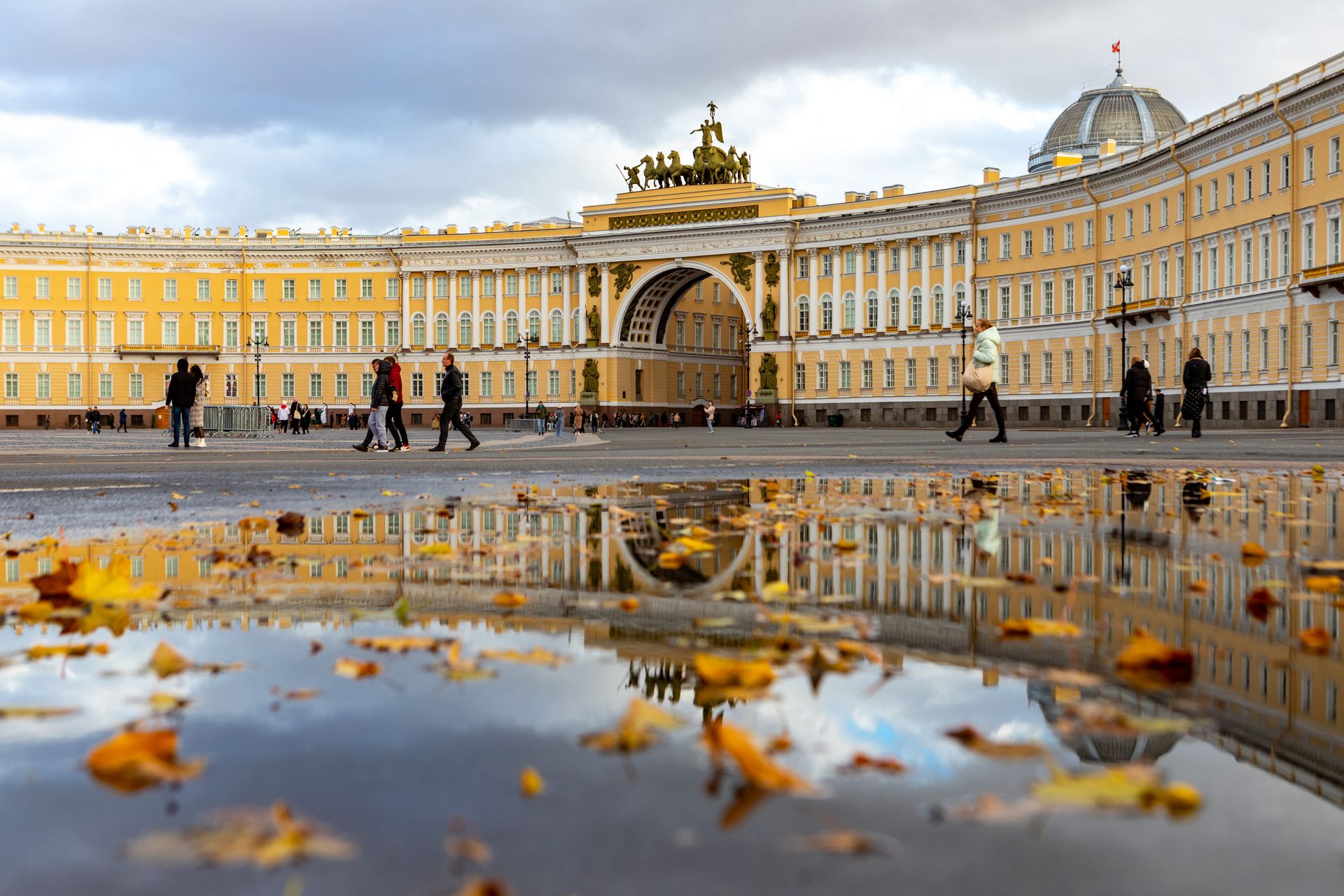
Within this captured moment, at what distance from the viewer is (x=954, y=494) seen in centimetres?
1009

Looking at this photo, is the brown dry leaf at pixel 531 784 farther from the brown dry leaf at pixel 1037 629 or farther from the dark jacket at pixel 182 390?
the dark jacket at pixel 182 390

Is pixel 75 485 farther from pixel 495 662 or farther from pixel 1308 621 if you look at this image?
pixel 1308 621

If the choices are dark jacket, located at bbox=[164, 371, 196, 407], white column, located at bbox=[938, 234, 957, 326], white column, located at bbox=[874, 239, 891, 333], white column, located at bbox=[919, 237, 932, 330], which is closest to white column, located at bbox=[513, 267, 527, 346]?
white column, located at bbox=[874, 239, 891, 333]

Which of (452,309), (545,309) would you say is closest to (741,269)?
(545,309)

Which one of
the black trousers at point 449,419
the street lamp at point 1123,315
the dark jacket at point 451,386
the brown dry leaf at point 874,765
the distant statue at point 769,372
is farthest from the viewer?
the distant statue at point 769,372

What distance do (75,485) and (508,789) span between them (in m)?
10.9

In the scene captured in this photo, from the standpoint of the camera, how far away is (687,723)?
265 cm

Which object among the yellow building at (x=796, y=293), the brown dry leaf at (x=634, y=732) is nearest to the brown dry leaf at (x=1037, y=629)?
the brown dry leaf at (x=634, y=732)

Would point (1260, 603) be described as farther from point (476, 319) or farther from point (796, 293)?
point (476, 319)

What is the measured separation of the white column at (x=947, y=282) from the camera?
74.2m

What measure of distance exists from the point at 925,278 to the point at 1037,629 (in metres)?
73.7

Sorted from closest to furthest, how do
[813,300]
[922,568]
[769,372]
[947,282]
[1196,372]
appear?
[922,568] → [1196,372] → [947,282] → [813,300] → [769,372]

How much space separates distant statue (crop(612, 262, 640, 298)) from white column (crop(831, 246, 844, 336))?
12.4 m

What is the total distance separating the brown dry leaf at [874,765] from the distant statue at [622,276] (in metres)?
81.8
